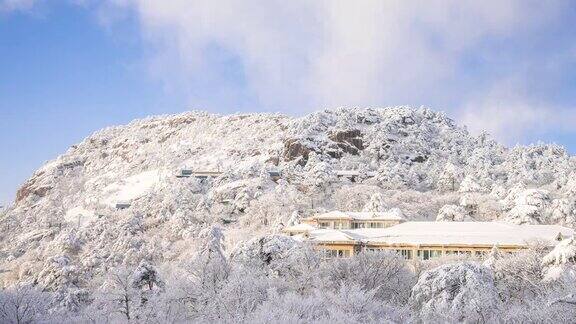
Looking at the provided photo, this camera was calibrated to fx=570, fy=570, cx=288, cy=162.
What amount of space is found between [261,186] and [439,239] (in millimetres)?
44524

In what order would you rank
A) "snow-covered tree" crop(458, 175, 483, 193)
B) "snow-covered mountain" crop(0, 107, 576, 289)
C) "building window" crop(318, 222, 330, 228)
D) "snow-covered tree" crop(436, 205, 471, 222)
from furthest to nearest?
"snow-covered tree" crop(458, 175, 483, 193) → "snow-covered mountain" crop(0, 107, 576, 289) → "snow-covered tree" crop(436, 205, 471, 222) → "building window" crop(318, 222, 330, 228)

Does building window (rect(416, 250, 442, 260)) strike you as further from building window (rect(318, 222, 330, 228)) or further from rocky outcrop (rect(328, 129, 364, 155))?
rocky outcrop (rect(328, 129, 364, 155))

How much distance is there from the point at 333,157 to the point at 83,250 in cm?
4939

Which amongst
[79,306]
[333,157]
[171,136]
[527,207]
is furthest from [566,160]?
[171,136]

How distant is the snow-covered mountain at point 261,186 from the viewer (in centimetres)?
6819

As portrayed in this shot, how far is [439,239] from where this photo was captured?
43.6 meters

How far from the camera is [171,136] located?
17300 cm

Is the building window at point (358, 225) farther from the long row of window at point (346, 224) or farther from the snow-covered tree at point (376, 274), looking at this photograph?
the snow-covered tree at point (376, 274)

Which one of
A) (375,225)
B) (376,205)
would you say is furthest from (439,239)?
(376,205)

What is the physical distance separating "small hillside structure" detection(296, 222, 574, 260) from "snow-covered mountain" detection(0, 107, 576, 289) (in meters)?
10.3

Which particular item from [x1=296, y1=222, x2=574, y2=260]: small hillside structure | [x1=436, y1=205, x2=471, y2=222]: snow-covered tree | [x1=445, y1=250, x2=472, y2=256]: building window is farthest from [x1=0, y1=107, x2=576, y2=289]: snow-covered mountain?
[x1=445, y1=250, x2=472, y2=256]: building window

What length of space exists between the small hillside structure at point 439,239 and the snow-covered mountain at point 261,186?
33.9 feet

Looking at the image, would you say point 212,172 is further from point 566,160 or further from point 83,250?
point 566,160

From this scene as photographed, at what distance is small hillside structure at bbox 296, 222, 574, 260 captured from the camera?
4203 centimetres
